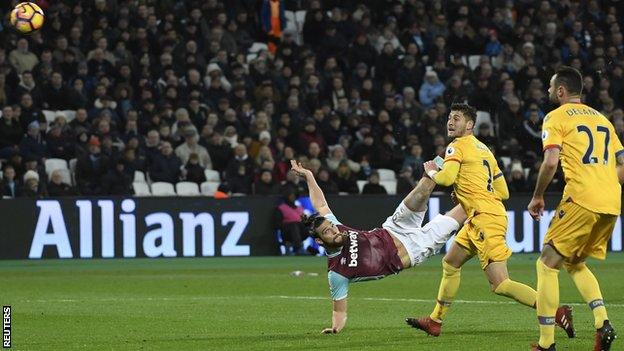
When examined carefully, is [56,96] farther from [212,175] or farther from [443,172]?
[443,172]

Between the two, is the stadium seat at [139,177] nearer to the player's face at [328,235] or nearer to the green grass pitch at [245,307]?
the green grass pitch at [245,307]

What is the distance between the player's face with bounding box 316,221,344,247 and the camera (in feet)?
37.8

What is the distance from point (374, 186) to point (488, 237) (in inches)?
545

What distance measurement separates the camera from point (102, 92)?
85.0 feet

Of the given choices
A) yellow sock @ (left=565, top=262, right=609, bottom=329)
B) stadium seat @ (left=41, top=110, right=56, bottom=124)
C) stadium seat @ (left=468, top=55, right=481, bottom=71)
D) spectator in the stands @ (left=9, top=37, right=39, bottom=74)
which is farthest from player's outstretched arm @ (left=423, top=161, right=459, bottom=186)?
stadium seat @ (left=468, top=55, right=481, bottom=71)

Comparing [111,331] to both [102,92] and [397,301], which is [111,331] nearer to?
[397,301]

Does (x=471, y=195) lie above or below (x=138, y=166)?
above

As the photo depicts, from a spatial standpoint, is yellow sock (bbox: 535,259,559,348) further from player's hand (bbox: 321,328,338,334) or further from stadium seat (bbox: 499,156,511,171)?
stadium seat (bbox: 499,156,511,171)

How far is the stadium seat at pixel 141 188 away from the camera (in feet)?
80.9

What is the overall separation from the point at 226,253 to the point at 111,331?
11801 mm

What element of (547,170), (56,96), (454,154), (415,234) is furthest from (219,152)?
(547,170)

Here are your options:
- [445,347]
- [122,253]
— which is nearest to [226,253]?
[122,253]

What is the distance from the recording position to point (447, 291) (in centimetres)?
1184

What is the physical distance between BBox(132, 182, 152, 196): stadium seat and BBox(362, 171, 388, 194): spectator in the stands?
4.27 meters
